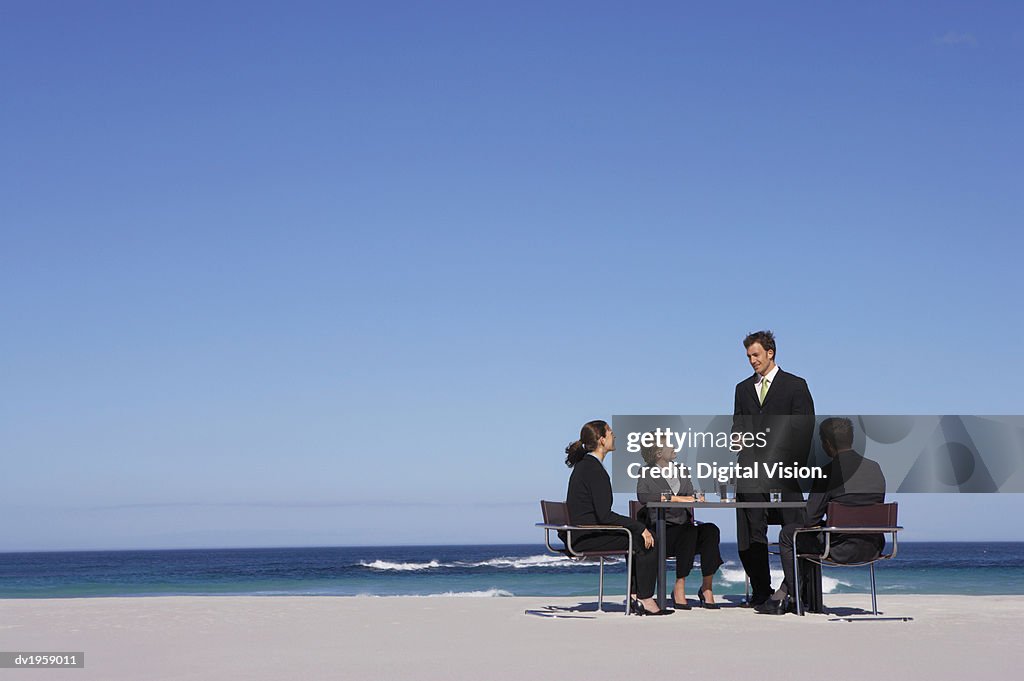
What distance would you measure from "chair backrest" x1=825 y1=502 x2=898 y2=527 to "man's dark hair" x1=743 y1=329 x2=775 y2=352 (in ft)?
3.92

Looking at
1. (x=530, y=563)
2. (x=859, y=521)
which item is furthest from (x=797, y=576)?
(x=530, y=563)

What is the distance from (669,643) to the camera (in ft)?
18.9

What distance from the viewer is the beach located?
16.0 ft

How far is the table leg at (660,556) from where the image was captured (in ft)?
24.1

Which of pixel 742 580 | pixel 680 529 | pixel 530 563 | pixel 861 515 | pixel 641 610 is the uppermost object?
pixel 861 515

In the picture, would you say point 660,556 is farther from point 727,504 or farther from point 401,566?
point 401,566

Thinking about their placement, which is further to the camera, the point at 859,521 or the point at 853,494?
the point at 853,494

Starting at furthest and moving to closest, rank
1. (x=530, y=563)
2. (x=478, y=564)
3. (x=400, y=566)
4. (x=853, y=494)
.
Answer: (x=478, y=564) → (x=400, y=566) → (x=530, y=563) → (x=853, y=494)

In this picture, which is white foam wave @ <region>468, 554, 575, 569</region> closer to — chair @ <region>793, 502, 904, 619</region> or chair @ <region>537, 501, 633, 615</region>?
chair @ <region>537, 501, 633, 615</region>

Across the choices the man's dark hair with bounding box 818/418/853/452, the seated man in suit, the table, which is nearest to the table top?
the table

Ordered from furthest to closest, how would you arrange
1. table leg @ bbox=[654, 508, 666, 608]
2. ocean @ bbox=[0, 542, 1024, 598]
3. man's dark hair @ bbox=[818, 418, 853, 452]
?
ocean @ bbox=[0, 542, 1024, 598] < table leg @ bbox=[654, 508, 666, 608] < man's dark hair @ bbox=[818, 418, 853, 452]

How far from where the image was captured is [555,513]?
25.0 ft

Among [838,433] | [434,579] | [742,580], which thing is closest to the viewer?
[838,433]

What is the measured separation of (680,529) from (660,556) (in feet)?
1.18
